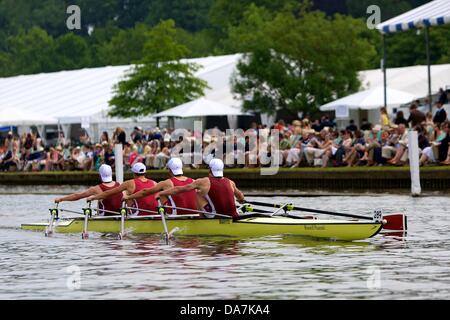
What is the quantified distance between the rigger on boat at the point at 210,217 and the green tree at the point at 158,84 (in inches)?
1355

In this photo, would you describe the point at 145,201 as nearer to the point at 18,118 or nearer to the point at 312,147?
the point at 312,147

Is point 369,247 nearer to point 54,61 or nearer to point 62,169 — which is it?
point 62,169

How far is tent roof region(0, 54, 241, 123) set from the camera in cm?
6538

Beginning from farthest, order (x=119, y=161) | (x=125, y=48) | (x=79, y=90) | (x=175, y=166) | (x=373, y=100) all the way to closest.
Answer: (x=125, y=48), (x=79, y=90), (x=373, y=100), (x=119, y=161), (x=175, y=166)

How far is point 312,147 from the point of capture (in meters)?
41.7

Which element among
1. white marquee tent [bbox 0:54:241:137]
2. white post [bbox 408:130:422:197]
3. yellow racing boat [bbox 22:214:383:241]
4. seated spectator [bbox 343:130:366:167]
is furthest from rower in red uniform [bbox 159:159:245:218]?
white marquee tent [bbox 0:54:241:137]

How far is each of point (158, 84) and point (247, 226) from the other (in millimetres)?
38679

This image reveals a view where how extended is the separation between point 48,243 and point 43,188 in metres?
22.0

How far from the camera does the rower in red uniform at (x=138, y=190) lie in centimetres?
2758

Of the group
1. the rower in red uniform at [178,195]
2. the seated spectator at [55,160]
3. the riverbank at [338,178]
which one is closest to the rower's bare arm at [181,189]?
the rower in red uniform at [178,195]

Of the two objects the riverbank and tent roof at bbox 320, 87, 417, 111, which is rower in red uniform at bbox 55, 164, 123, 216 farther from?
tent roof at bbox 320, 87, 417, 111

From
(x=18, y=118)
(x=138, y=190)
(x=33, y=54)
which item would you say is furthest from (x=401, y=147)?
(x=33, y=54)
